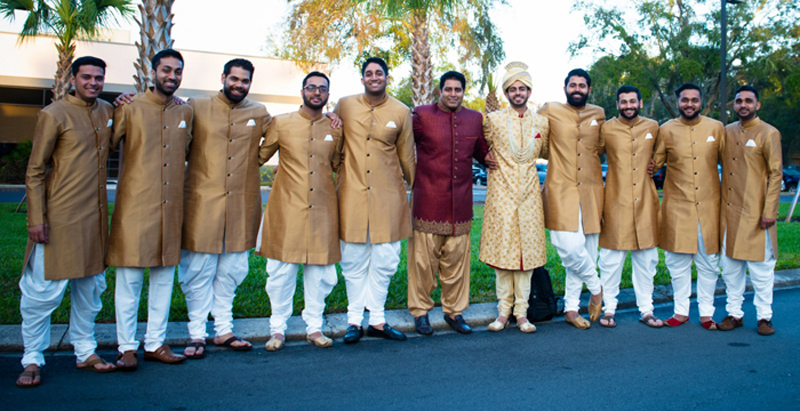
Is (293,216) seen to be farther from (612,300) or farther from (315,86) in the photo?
(612,300)

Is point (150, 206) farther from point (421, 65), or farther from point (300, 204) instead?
point (421, 65)

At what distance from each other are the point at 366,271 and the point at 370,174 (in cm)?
87

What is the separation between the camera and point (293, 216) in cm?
492

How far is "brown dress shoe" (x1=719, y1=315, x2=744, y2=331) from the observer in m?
5.61

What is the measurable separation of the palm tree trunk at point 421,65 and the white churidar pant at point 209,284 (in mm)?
11112

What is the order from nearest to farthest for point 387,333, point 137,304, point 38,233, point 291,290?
point 38,233
point 137,304
point 291,290
point 387,333

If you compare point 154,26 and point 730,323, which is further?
point 154,26

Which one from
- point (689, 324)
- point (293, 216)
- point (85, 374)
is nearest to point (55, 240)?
point (85, 374)

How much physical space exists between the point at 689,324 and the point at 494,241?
2101mm

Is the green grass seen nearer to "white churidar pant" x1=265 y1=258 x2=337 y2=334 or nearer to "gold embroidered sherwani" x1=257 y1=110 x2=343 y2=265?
"white churidar pant" x1=265 y1=258 x2=337 y2=334

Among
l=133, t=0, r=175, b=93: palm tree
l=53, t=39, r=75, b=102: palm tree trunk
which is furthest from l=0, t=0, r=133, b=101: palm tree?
l=133, t=0, r=175, b=93: palm tree

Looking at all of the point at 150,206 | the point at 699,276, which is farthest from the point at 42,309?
the point at 699,276

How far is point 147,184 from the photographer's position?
4.37m

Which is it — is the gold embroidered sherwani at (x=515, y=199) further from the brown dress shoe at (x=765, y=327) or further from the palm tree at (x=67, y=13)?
the palm tree at (x=67, y=13)
